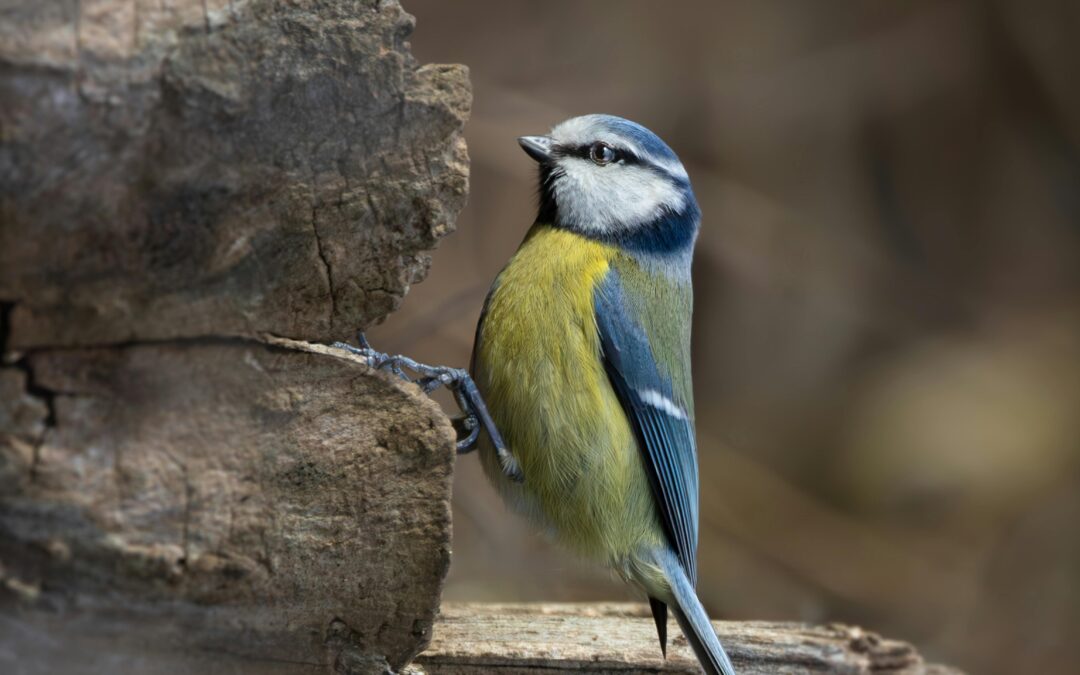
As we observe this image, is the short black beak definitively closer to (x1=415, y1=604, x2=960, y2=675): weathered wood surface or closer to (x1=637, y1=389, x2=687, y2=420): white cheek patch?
(x1=637, y1=389, x2=687, y2=420): white cheek patch

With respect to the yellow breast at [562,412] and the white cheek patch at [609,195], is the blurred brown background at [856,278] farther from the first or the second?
the yellow breast at [562,412]

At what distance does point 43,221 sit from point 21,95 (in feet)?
0.49

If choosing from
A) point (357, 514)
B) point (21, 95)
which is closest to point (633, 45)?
point (357, 514)

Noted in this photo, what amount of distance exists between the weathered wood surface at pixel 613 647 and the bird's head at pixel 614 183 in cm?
83

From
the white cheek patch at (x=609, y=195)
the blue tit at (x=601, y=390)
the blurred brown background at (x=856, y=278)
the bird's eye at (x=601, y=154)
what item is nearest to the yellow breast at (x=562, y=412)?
the blue tit at (x=601, y=390)

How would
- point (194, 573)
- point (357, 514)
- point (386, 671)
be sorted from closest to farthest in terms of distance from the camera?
1. point (194, 573)
2. point (357, 514)
3. point (386, 671)

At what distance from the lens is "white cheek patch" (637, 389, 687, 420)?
2039mm

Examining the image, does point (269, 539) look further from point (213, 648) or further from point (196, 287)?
point (196, 287)

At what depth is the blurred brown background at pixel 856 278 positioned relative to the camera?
3.77 meters

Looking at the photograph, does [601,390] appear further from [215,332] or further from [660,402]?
[215,332]

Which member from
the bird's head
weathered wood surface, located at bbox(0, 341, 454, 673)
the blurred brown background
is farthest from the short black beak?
the blurred brown background

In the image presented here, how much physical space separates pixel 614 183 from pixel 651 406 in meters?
0.52

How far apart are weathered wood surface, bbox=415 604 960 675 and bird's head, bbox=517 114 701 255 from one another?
831 mm

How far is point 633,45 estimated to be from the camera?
405 centimetres
